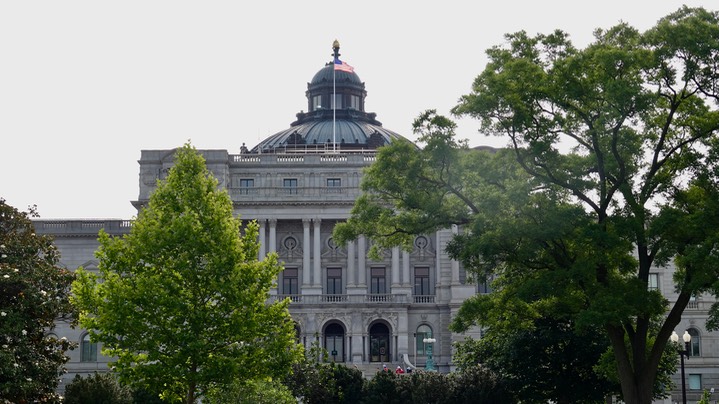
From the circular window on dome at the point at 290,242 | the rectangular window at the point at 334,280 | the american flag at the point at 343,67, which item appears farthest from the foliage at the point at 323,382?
the american flag at the point at 343,67

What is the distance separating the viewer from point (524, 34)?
42.9 meters

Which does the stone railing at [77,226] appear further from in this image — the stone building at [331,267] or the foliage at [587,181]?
the foliage at [587,181]

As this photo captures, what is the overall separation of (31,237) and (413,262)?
56.3 metres

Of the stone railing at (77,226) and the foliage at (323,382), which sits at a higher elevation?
the stone railing at (77,226)

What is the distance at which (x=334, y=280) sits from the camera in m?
98.6

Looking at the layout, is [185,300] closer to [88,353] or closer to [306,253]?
[306,253]

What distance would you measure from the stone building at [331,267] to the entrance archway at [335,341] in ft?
0.26

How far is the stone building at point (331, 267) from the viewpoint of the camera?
94.2 meters

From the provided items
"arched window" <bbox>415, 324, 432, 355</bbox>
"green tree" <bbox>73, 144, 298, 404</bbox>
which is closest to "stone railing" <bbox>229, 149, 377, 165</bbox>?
"arched window" <bbox>415, 324, 432, 355</bbox>

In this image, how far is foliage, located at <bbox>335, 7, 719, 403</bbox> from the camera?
132 feet

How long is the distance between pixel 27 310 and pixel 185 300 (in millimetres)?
5876

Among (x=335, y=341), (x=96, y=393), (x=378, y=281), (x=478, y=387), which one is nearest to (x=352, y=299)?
(x=335, y=341)

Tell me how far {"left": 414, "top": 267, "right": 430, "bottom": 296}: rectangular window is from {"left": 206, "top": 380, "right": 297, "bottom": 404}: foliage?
55132 mm

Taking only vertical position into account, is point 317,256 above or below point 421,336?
above
